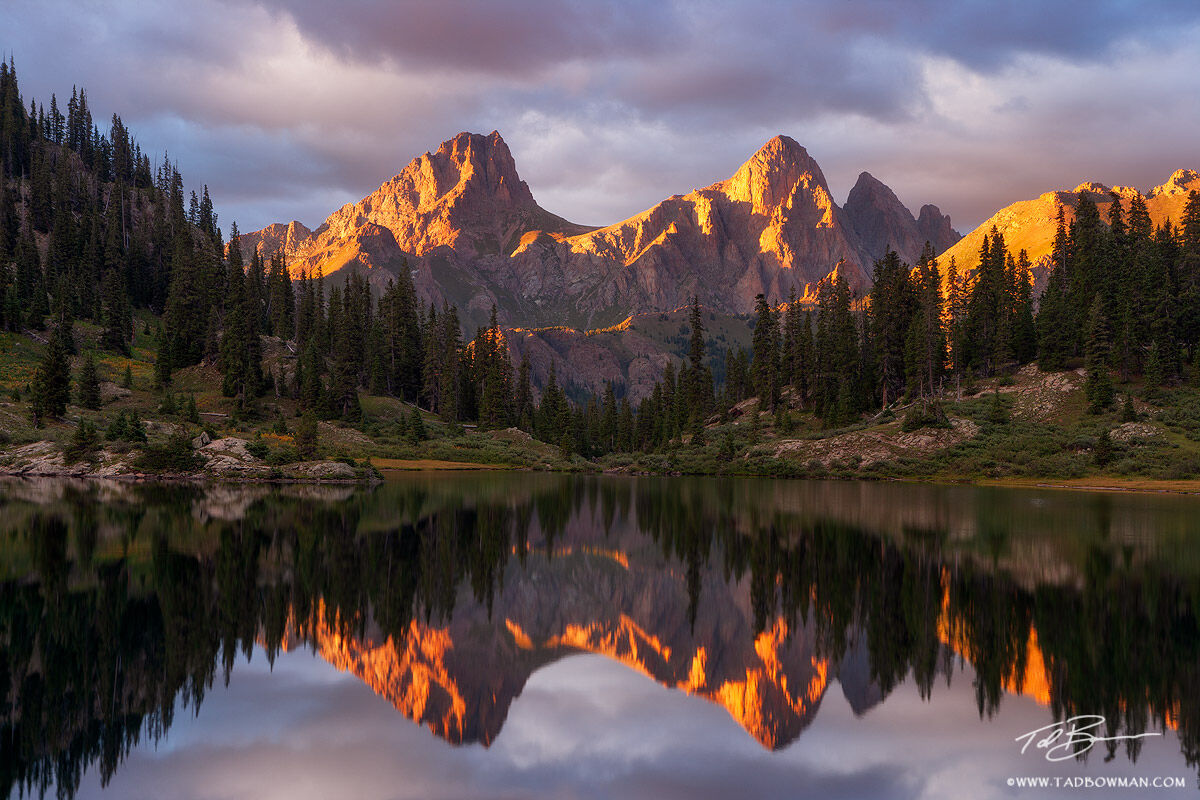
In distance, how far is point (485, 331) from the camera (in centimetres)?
16200

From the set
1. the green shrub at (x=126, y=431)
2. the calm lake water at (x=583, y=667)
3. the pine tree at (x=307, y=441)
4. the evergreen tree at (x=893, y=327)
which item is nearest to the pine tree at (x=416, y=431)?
the pine tree at (x=307, y=441)

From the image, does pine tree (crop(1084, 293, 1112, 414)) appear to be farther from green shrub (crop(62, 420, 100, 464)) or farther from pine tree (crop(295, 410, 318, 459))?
green shrub (crop(62, 420, 100, 464))

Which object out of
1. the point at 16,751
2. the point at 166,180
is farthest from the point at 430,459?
the point at 166,180

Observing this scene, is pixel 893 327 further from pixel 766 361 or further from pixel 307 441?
pixel 307 441

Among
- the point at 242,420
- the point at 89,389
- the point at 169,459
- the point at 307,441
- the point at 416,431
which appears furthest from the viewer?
the point at 416,431

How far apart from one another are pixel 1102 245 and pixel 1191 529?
92096mm

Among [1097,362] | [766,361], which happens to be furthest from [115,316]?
[1097,362]

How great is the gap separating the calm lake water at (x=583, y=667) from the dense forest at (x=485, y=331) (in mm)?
73986

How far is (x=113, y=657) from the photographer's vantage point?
46.3 feet

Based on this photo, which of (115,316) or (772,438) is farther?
(115,316)

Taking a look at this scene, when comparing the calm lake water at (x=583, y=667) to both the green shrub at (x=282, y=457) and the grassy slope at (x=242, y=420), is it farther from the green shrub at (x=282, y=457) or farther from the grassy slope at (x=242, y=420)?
the grassy slope at (x=242, y=420)
